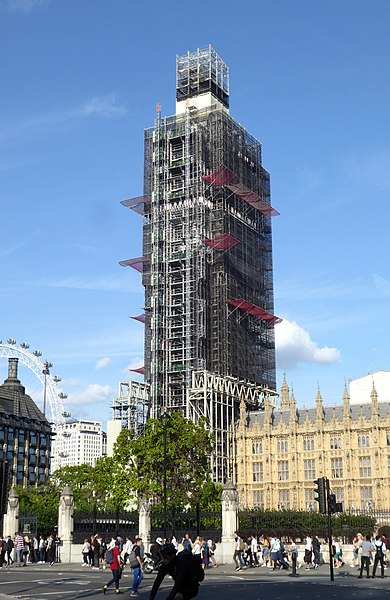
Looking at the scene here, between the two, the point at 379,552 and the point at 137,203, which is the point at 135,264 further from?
the point at 379,552

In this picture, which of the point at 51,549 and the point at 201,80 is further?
the point at 201,80

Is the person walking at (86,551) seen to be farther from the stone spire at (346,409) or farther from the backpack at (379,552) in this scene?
the stone spire at (346,409)

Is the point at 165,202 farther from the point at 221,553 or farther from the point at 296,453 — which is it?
the point at 221,553

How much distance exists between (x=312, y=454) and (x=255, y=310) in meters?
20.0

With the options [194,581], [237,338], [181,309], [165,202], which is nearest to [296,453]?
[237,338]

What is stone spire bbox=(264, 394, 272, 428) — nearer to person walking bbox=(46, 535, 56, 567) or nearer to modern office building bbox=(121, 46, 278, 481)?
modern office building bbox=(121, 46, 278, 481)

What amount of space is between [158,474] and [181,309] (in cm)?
4275

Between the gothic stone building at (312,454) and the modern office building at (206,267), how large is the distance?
3244 mm

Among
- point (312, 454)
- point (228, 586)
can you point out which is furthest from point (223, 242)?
point (228, 586)

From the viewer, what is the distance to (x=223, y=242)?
97250mm

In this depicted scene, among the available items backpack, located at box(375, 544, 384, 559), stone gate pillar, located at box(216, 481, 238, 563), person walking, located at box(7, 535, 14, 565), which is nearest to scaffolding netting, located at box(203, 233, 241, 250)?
stone gate pillar, located at box(216, 481, 238, 563)

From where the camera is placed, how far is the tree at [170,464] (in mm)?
56781

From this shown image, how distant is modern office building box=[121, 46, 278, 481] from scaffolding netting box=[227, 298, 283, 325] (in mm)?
135

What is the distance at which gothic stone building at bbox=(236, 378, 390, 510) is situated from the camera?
9094 centimetres
